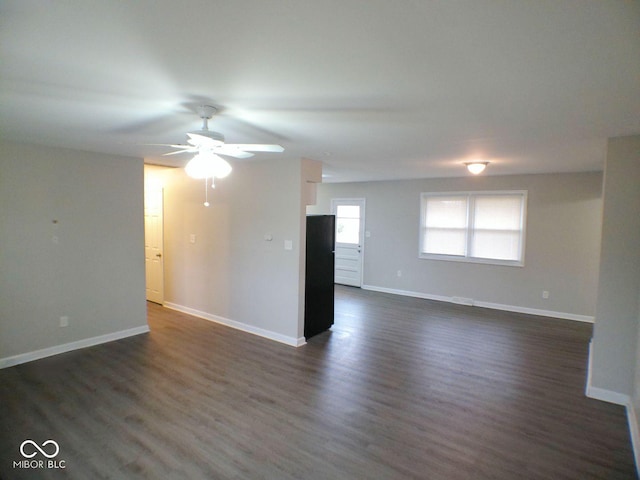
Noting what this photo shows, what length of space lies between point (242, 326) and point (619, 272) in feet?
14.8

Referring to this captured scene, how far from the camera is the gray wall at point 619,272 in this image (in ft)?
9.96

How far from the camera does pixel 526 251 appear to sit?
19.9 ft

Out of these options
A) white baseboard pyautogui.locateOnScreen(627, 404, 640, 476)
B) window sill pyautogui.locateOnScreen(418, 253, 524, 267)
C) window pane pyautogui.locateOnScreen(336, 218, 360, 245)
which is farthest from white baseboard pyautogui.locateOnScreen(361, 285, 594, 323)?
white baseboard pyautogui.locateOnScreen(627, 404, 640, 476)

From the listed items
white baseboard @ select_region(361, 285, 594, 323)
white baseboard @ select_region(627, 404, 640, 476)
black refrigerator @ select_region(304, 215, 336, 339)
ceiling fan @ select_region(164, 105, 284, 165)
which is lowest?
white baseboard @ select_region(627, 404, 640, 476)

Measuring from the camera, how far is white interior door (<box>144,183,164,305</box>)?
20.1ft

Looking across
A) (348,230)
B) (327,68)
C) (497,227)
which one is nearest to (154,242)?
(348,230)

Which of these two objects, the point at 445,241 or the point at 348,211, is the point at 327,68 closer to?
the point at 445,241

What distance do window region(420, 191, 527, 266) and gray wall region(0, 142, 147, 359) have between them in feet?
17.8

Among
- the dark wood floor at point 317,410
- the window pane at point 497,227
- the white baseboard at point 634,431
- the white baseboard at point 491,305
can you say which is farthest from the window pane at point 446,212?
the white baseboard at point 634,431

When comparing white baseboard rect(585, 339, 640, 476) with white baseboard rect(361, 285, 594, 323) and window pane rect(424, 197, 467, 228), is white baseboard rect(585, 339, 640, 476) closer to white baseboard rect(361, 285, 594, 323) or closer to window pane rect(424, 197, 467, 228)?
white baseboard rect(361, 285, 594, 323)

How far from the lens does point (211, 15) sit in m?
1.29

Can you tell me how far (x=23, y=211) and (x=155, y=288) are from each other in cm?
289

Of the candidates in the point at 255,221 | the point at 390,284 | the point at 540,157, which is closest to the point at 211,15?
the point at 255,221

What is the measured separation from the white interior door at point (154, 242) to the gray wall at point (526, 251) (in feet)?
14.5
